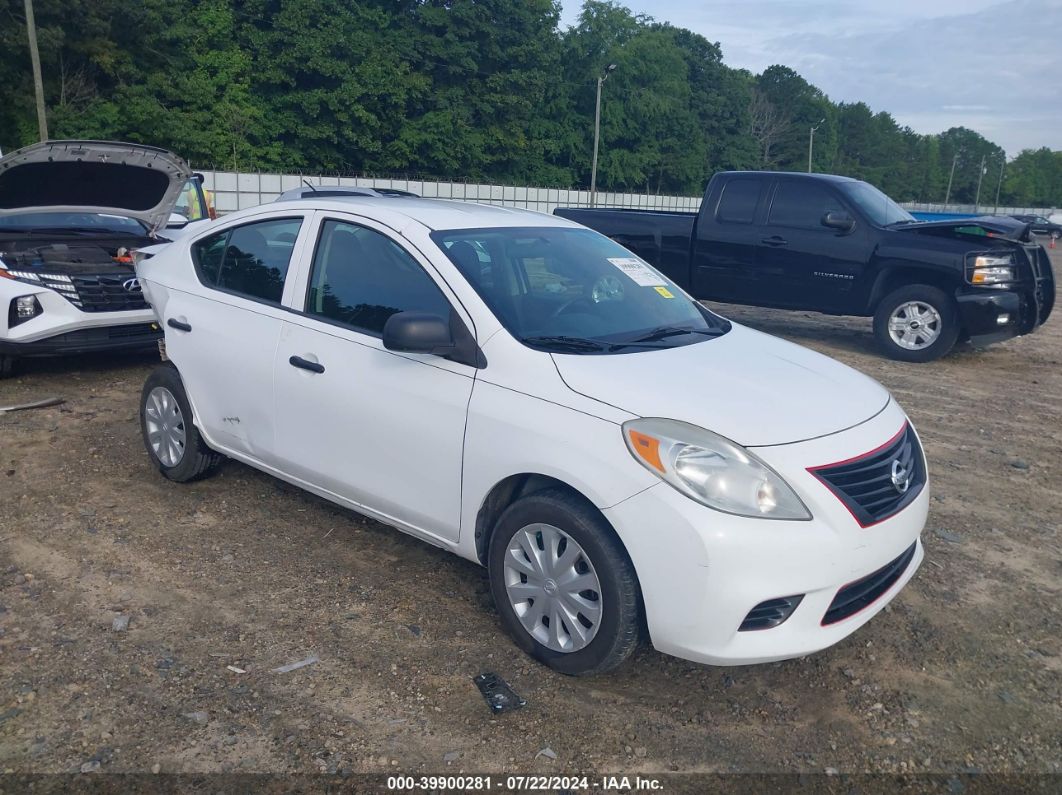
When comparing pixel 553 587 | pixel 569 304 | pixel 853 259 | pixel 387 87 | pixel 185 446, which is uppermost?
pixel 387 87

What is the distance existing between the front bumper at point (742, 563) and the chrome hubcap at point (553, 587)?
23 cm

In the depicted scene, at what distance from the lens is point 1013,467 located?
236 inches

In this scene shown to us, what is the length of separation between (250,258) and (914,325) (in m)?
7.56

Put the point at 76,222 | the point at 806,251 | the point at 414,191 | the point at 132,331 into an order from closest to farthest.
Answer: the point at 132,331 < the point at 76,222 < the point at 806,251 < the point at 414,191

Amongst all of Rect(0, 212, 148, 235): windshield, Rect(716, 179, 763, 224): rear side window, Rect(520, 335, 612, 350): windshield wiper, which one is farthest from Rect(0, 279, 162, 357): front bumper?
Rect(716, 179, 763, 224): rear side window

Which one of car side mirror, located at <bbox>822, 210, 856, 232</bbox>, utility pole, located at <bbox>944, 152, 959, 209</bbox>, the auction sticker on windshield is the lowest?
the auction sticker on windshield

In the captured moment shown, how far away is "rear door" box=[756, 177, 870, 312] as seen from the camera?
9.79 m

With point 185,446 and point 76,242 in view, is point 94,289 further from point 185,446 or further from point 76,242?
point 185,446

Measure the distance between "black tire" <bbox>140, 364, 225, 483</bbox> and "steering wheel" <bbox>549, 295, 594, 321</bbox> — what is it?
2.25 meters

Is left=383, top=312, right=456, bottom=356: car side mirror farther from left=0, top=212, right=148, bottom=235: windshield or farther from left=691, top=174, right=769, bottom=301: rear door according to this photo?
left=691, top=174, right=769, bottom=301: rear door

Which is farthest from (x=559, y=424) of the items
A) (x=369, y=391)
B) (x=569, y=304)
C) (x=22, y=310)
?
(x=22, y=310)

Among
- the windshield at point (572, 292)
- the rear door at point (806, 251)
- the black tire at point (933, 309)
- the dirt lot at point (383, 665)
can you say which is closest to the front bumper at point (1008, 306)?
the black tire at point (933, 309)

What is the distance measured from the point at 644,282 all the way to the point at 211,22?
151ft

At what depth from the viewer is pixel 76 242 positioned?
25.1ft
